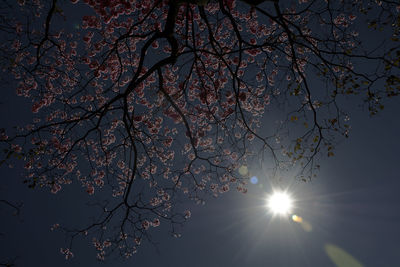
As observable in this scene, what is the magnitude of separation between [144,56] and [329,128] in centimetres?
510

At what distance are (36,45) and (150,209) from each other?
5.37 metres

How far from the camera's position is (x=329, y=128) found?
21.6ft

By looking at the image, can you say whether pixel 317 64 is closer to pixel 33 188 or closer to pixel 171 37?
pixel 171 37

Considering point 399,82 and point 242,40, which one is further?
point 242,40

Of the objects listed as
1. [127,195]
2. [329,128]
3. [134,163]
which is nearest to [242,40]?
[329,128]

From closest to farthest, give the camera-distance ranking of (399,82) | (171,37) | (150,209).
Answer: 1. (399,82)
2. (171,37)
3. (150,209)

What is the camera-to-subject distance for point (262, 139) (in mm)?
7113

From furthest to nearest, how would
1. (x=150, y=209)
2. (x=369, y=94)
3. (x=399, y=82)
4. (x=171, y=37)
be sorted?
(x=150, y=209) < (x=171, y=37) < (x=369, y=94) < (x=399, y=82)

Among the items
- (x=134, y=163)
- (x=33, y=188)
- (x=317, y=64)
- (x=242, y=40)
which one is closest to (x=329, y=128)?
(x=317, y=64)

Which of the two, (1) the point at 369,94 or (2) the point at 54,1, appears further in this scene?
(1) the point at 369,94

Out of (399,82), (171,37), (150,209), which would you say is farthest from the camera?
(150,209)

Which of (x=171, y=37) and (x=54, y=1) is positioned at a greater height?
(x=171, y=37)

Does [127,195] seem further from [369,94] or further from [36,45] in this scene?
[369,94]

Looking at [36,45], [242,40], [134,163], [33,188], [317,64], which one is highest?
[317,64]
